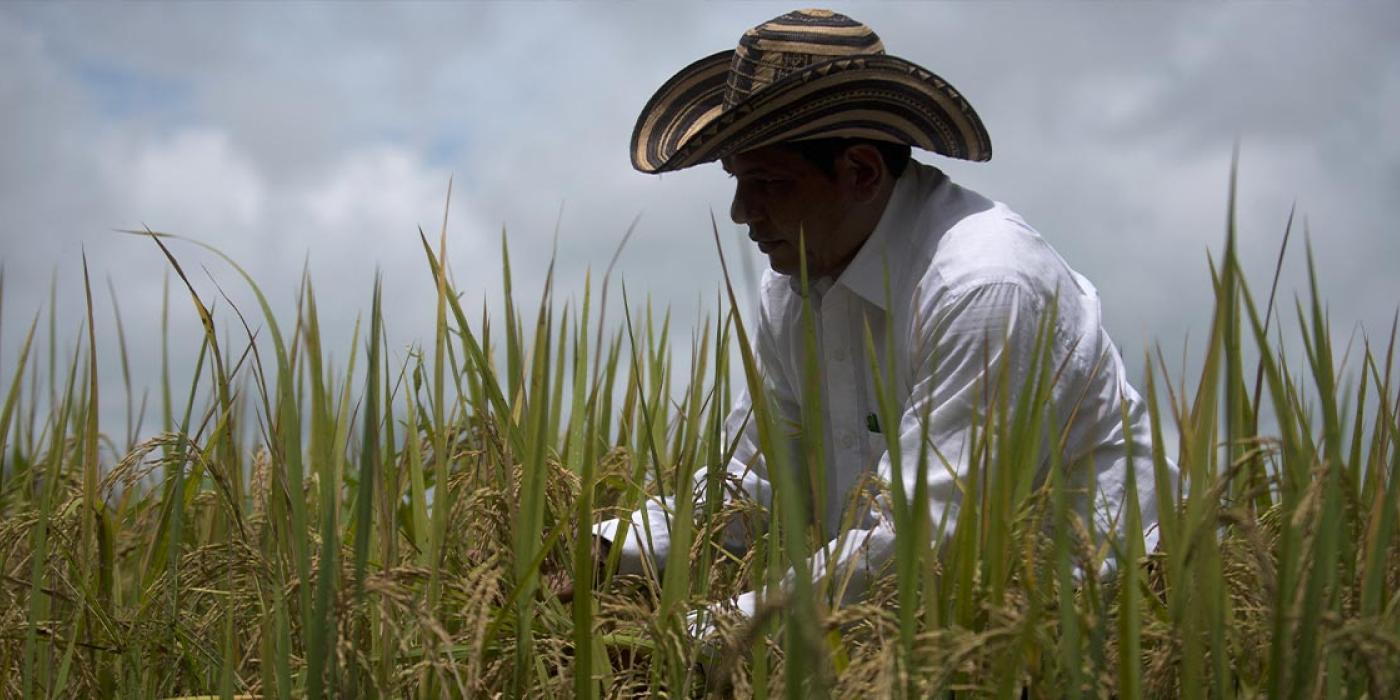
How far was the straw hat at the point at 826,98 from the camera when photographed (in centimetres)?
269

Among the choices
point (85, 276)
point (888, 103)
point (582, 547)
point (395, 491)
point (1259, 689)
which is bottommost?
point (1259, 689)

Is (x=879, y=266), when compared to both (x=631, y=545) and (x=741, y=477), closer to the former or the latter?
(x=741, y=477)

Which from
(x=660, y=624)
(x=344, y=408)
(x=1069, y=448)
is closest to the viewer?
(x=660, y=624)

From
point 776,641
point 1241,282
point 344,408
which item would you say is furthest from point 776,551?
point 344,408

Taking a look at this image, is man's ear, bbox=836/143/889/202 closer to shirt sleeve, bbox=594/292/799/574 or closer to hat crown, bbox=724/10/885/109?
hat crown, bbox=724/10/885/109

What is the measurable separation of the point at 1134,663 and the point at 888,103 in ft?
5.36

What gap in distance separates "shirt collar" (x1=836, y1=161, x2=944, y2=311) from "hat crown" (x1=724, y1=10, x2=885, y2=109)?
37 cm

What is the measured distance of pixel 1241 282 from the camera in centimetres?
160

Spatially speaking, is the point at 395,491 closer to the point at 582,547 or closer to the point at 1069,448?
the point at 582,547

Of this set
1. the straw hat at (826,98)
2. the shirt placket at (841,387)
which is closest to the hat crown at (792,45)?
the straw hat at (826,98)

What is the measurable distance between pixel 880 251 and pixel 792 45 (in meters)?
0.53

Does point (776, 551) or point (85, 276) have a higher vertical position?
point (85, 276)

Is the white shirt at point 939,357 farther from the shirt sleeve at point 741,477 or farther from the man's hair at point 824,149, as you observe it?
the man's hair at point 824,149

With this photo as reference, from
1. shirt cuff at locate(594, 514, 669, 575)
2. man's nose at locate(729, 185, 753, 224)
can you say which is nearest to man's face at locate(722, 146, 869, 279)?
man's nose at locate(729, 185, 753, 224)
